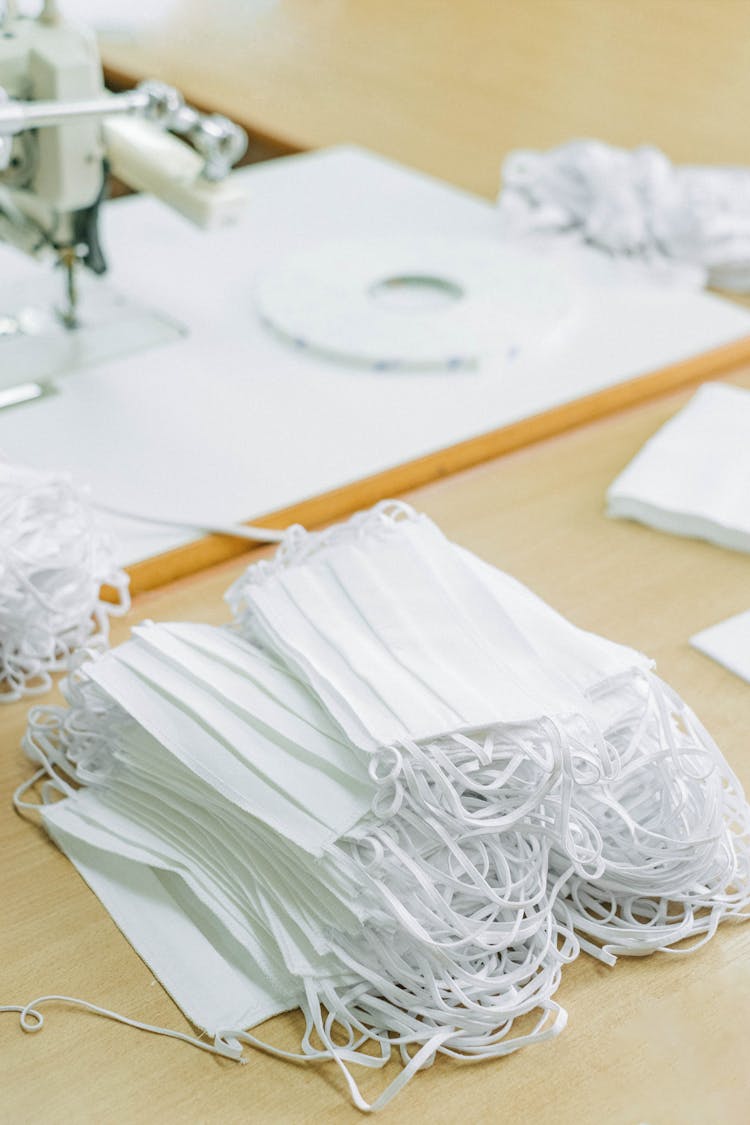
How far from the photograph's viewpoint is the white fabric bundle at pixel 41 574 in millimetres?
912

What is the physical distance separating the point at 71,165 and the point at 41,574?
0.46 m

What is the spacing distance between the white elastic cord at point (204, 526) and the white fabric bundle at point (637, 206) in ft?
2.25

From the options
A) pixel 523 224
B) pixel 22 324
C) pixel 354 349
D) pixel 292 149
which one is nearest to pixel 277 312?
pixel 354 349

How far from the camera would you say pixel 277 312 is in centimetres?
141

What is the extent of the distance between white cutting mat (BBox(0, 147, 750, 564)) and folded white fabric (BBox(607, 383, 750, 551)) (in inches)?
4.5

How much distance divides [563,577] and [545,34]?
5.46 ft

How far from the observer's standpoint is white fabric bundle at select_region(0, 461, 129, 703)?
912 millimetres

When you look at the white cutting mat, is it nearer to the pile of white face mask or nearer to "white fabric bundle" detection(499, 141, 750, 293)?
"white fabric bundle" detection(499, 141, 750, 293)

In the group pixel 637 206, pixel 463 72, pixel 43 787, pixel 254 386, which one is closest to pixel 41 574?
pixel 43 787

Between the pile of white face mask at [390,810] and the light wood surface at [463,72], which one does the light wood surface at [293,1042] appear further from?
the light wood surface at [463,72]

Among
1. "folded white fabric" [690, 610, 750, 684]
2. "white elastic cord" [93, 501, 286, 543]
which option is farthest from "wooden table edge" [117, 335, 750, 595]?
"folded white fabric" [690, 610, 750, 684]

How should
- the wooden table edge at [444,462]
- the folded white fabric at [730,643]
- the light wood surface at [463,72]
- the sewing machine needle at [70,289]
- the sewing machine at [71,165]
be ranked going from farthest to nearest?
the light wood surface at [463,72]
the sewing machine needle at [70,289]
the sewing machine at [71,165]
the wooden table edge at [444,462]
the folded white fabric at [730,643]

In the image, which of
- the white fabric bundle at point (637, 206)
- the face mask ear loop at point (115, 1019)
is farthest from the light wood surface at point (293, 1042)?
the white fabric bundle at point (637, 206)

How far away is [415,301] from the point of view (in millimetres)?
1467
